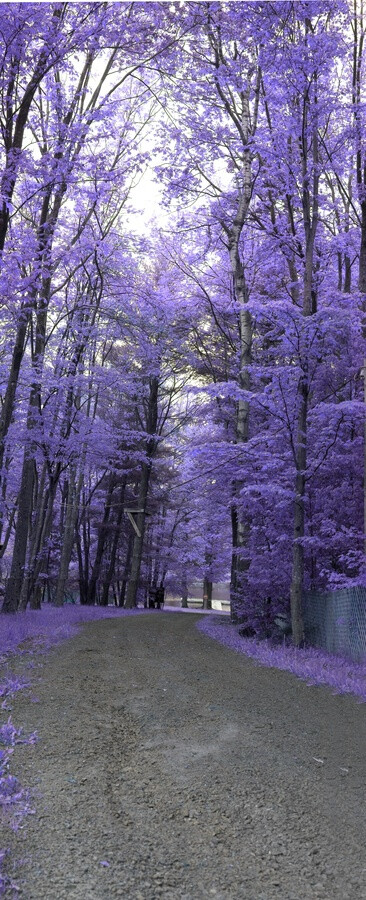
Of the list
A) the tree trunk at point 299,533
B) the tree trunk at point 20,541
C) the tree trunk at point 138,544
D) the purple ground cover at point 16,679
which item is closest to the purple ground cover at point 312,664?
the tree trunk at point 299,533

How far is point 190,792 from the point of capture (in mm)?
3742

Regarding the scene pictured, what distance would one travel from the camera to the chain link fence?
9.41m

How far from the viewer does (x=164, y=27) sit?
10.3 meters

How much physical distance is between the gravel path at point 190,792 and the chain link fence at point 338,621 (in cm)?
266

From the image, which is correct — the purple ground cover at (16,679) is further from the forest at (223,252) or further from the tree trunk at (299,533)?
the tree trunk at (299,533)

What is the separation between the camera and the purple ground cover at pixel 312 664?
7461mm

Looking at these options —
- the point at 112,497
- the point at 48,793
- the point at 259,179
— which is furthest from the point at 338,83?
the point at 112,497

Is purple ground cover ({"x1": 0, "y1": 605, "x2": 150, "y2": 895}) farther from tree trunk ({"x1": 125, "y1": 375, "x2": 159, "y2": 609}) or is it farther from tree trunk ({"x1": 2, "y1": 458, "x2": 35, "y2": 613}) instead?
tree trunk ({"x1": 125, "y1": 375, "x2": 159, "y2": 609})

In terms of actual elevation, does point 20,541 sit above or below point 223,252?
below

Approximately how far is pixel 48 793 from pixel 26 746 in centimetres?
90

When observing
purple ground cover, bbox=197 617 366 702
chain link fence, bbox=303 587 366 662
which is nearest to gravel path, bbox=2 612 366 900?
purple ground cover, bbox=197 617 366 702

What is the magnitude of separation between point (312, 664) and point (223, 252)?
1412cm

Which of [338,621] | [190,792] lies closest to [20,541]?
[338,621]

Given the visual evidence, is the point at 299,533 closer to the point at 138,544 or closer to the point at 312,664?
the point at 312,664
